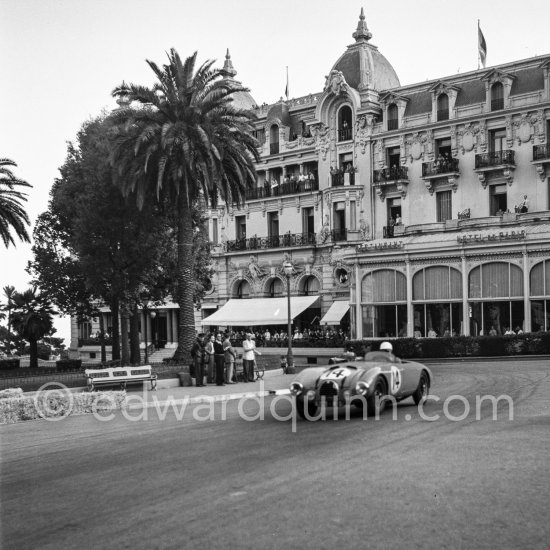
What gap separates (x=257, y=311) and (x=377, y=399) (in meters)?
42.6

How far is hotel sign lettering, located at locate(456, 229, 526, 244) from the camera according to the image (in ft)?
140

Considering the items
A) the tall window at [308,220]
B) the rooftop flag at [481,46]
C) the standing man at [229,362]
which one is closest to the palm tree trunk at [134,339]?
the standing man at [229,362]

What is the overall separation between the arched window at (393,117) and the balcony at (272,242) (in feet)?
29.7

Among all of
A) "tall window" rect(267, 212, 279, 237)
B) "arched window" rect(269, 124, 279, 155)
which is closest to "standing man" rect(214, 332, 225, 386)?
"tall window" rect(267, 212, 279, 237)

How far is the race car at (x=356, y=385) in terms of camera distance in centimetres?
1628

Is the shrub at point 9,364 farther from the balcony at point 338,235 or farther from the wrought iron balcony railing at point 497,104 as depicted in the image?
the wrought iron balcony railing at point 497,104

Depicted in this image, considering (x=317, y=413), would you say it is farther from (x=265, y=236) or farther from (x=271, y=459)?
(x=265, y=236)

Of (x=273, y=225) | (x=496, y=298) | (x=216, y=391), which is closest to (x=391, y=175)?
(x=273, y=225)

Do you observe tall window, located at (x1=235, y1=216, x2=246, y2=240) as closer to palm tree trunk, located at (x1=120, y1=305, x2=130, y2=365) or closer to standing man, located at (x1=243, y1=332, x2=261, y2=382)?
palm tree trunk, located at (x1=120, y1=305, x2=130, y2=365)

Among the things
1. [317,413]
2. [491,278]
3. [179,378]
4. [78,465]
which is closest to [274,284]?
[491,278]

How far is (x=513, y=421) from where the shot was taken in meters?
15.2

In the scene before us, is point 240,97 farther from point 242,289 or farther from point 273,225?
point 242,289

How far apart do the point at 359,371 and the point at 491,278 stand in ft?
93.8

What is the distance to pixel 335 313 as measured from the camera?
55.6 meters
